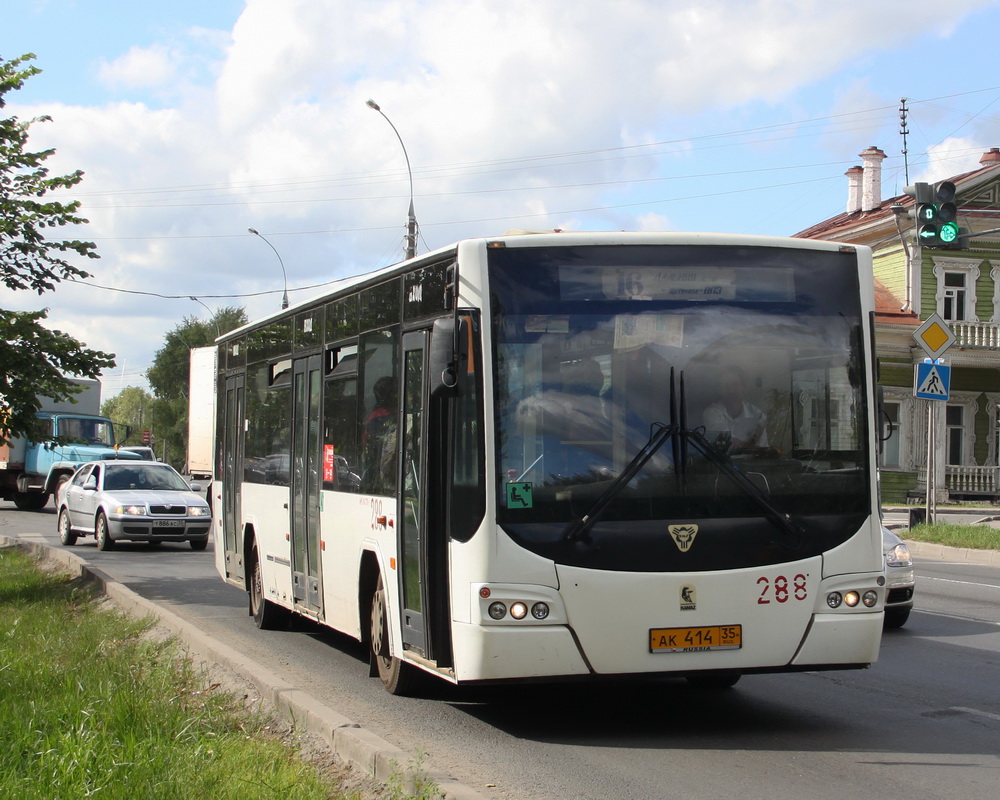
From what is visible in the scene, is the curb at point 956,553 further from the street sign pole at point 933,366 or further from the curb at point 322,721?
the curb at point 322,721

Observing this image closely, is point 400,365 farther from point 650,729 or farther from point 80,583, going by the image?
point 80,583

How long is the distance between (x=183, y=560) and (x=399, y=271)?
47.6ft

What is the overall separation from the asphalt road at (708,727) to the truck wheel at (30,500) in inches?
1190

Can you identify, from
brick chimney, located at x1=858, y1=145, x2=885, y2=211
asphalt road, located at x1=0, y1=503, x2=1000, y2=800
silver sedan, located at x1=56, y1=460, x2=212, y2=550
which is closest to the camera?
asphalt road, located at x1=0, y1=503, x2=1000, y2=800

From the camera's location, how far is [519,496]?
7309 mm

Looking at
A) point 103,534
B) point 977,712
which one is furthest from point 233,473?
point 103,534

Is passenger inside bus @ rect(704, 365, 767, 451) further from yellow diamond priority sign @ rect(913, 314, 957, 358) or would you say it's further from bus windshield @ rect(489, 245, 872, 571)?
yellow diamond priority sign @ rect(913, 314, 957, 358)

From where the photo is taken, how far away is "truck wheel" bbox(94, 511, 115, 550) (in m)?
24.1

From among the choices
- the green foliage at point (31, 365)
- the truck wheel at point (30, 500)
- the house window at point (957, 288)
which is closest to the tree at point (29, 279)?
the green foliage at point (31, 365)

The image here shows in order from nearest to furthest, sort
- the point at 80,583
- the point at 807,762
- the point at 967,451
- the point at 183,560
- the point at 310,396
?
the point at 807,762, the point at 310,396, the point at 80,583, the point at 183,560, the point at 967,451

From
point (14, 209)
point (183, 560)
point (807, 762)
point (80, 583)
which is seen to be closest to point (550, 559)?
point (807, 762)

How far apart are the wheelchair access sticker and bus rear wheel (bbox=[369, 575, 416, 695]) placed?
5.98 ft

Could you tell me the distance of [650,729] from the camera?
786 cm

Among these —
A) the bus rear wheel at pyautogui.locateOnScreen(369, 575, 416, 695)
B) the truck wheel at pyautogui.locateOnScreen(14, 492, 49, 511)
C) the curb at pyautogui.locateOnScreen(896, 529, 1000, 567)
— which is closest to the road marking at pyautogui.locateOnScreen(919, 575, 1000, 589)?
the curb at pyautogui.locateOnScreen(896, 529, 1000, 567)
